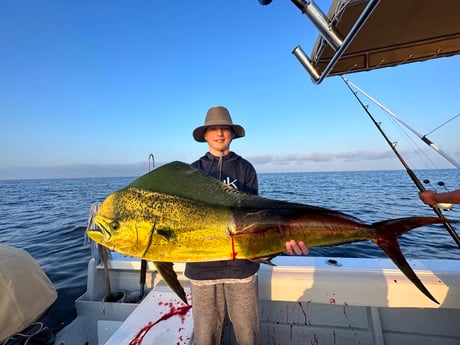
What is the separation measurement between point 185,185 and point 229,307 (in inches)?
50.0

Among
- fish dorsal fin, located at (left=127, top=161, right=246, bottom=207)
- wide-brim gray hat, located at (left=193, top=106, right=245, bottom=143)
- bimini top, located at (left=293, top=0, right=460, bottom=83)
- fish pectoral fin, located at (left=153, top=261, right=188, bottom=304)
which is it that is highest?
bimini top, located at (left=293, top=0, right=460, bottom=83)

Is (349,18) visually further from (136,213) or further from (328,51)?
(136,213)

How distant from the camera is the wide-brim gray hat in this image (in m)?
2.10

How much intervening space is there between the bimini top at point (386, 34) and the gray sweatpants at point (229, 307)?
2124 millimetres

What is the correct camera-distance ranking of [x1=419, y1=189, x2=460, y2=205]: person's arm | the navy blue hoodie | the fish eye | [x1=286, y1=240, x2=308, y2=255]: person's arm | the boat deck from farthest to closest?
the boat deck
the navy blue hoodie
[x1=419, y1=189, x2=460, y2=205]: person's arm
[x1=286, y1=240, x2=308, y2=255]: person's arm
the fish eye

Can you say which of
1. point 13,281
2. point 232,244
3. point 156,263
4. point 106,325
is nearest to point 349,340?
point 232,244

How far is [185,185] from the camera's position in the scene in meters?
1.35

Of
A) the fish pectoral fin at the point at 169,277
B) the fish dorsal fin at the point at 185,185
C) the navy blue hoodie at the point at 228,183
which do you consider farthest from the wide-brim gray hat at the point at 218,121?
the fish pectoral fin at the point at 169,277

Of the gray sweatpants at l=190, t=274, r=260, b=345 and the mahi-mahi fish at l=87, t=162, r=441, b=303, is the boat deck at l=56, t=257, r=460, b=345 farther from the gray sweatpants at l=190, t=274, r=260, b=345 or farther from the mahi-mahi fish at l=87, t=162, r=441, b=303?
the mahi-mahi fish at l=87, t=162, r=441, b=303

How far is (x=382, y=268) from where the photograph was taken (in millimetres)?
2703

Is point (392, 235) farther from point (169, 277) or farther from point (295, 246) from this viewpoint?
point (169, 277)

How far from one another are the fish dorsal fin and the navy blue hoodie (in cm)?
73

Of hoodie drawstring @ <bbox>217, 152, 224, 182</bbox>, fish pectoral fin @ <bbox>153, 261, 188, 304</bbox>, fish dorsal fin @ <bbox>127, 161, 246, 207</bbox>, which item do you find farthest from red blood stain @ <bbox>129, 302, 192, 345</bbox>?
fish dorsal fin @ <bbox>127, 161, 246, 207</bbox>

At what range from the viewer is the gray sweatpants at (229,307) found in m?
1.95
